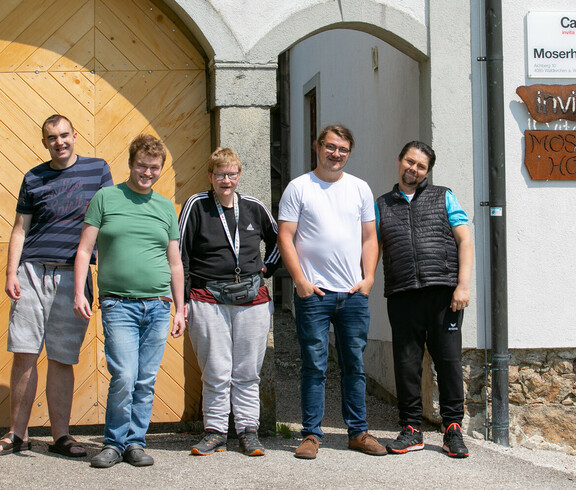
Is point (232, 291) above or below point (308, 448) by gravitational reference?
above

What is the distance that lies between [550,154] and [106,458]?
3.59m

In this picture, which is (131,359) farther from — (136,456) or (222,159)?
(222,159)

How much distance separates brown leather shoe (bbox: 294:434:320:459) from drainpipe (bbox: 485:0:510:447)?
143 cm

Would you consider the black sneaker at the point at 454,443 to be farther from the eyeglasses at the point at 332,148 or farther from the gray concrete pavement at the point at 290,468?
the eyeglasses at the point at 332,148

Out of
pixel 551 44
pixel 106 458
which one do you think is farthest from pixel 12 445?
pixel 551 44

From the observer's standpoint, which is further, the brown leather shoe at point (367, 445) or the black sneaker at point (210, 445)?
the brown leather shoe at point (367, 445)

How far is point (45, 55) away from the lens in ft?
18.3

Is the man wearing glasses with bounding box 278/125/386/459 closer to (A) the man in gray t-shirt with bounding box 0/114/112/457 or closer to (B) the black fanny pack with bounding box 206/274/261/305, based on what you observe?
(B) the black fanny pack with bounding box 206/274/261/305

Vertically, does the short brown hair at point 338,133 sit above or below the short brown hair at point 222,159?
above

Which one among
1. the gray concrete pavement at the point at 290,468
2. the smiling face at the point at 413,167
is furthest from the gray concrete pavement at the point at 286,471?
the smiling face at the point at 413,167

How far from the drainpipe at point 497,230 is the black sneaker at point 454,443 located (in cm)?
67

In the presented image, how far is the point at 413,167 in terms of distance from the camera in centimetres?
510

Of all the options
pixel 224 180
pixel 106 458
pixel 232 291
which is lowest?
pixel 106 458

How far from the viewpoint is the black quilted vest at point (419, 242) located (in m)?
5.06
